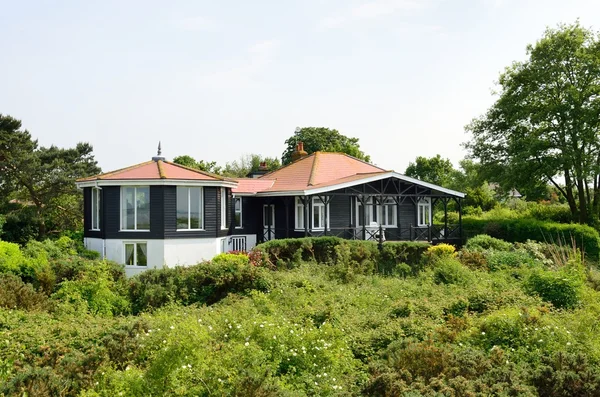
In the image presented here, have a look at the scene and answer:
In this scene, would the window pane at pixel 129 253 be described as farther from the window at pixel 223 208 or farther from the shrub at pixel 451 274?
the shrub at pixel 451 274

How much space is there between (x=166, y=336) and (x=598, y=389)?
6.38 meters

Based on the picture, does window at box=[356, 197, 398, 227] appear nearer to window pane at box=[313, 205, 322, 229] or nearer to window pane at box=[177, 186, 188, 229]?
window pane at box=[313, 205, 322, 229]

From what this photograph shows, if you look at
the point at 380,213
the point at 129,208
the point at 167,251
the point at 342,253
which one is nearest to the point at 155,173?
the point at 129,208

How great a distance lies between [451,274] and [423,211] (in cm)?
1280

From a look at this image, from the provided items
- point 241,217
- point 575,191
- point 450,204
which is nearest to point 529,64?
point 575,191

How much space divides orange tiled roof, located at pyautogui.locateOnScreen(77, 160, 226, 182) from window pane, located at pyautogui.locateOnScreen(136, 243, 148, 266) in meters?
2.68

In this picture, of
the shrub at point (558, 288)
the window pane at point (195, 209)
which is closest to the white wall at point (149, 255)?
the window pane at point (195, 209)

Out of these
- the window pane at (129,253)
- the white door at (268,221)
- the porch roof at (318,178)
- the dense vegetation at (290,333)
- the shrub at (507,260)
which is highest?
the porch roof at (318,178)

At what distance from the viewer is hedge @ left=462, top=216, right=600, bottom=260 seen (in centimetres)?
2450

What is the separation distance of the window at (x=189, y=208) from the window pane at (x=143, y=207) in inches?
46.8

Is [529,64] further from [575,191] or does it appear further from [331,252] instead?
[331,252]

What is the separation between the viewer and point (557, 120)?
30.3 meters

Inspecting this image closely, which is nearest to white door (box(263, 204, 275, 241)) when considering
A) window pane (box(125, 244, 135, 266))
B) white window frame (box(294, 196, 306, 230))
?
white window frame (box(294, 196, 306, 230))

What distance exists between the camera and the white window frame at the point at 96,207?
23.1 m
